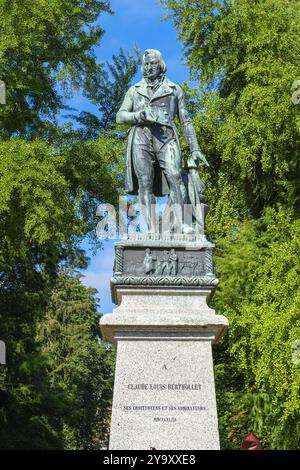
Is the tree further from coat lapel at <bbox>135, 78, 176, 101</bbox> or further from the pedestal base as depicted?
the pedestal base

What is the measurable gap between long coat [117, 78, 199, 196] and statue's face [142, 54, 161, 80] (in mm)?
121

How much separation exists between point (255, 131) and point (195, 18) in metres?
4.27

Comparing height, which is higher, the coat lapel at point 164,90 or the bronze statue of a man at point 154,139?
the coat lapel at point 164,90

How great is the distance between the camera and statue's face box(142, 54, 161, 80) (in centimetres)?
1076

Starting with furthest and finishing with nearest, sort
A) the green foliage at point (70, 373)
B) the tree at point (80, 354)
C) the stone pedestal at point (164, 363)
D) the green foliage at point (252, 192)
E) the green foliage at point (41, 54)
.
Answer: the tree at point (80, 354) → the green foliage at point (70, 373) → the green foliage at point (41, 54) → the green foliage at point (252, 192) → the stone pedestal at point (164, 363)

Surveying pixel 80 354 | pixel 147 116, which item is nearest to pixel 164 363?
pixel 147 116

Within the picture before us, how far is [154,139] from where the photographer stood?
10.6m

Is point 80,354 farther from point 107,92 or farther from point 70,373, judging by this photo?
point 107,92

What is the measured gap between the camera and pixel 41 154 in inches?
720

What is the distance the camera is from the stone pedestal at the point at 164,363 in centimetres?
896

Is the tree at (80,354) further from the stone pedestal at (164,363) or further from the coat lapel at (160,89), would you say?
the stone pedestal at (164,363)

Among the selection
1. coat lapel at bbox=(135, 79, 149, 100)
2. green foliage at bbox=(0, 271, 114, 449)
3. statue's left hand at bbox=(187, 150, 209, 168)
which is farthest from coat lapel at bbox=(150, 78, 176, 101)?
green foliage at bbox=(0, 271, 114, 449)

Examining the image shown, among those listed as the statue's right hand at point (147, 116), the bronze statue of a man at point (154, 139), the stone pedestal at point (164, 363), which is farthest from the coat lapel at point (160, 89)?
the stone pedestal at point (164, 363)
